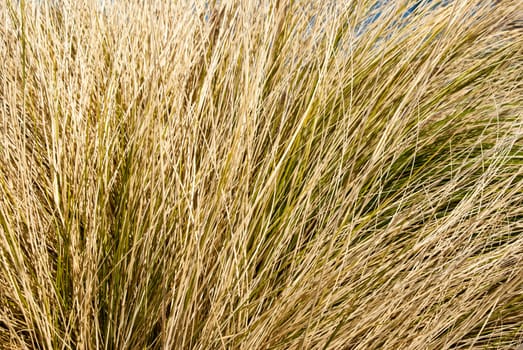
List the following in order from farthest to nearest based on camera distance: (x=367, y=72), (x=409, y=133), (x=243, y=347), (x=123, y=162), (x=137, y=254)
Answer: (x=367, y=72)
(x=409, y=133)
(x=123, y=162)
(x=137, y=254)
(x=243, y=347)

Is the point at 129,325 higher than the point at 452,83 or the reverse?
the reverse

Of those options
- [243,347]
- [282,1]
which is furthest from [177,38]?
[243,347]

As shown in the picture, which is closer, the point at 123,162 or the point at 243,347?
the point at 243,347

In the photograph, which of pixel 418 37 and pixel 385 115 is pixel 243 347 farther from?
pixel 418 37

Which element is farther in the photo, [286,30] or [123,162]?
[286,30]

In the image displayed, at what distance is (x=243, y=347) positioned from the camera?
3.74 ft

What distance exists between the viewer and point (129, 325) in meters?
1.18

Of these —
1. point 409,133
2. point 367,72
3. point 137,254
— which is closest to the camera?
point 137,254

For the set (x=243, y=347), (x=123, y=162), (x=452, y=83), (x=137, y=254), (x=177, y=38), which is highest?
(x=177, y=38)

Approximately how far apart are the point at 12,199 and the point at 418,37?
1341 millimetres

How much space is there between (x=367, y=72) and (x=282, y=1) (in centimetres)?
36

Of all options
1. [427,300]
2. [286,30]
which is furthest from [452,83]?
[427,300]

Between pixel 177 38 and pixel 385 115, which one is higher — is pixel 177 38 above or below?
above

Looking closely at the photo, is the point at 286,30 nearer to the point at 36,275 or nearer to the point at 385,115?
the point at 385,115
